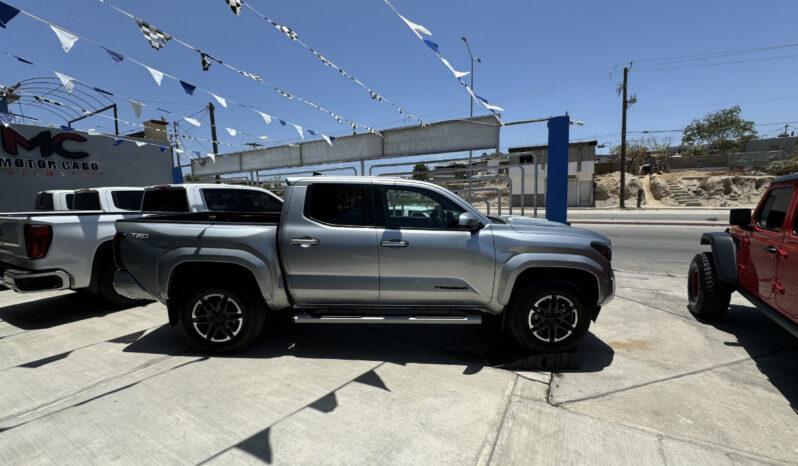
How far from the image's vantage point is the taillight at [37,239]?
4.24 meters

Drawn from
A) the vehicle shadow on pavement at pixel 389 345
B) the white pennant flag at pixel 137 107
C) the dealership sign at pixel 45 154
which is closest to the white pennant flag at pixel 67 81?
the white pennant flag at pixel 137 107

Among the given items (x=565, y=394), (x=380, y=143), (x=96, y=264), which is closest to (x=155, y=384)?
(x=96, y=264)

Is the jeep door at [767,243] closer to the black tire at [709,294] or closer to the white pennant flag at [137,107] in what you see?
the black tire at [709,294]

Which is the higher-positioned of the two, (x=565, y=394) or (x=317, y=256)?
(x=317, y=256)

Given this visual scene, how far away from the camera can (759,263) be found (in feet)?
12.1

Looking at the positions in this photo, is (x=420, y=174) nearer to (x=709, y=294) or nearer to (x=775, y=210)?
(x=709, y=294)

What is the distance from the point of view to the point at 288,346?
3.96 m

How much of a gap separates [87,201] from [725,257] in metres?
9.95

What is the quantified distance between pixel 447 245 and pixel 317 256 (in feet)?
4.18

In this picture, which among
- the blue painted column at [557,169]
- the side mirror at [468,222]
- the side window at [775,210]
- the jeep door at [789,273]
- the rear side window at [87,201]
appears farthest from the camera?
the blue painted column at [557,169]

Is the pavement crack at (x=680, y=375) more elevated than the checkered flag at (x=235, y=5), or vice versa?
the checkered flag at (x=235, y=5)

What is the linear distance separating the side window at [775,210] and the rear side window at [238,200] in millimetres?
6848

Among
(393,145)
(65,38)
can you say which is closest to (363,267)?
(65,38)

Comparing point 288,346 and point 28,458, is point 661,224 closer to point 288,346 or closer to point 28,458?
point 288,346
